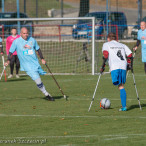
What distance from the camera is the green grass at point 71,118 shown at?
8.50 metres

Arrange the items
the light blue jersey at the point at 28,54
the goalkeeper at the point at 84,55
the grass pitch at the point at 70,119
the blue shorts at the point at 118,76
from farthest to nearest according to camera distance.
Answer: the goalkeeper at the point at 84,55 → the light blue jersey at the point at 28,54 → the blue shorts at the point at 118,76 → the grass pitch at the point at 70,119

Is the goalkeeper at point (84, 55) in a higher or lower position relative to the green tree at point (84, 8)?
lower

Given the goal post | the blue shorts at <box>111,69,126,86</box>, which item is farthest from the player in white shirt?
the goal post

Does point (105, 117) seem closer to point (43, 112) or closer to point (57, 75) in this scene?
point (43, 112)

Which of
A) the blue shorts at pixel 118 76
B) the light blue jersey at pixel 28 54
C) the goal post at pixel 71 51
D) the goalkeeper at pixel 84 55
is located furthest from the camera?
the goal post at pixel 71 51

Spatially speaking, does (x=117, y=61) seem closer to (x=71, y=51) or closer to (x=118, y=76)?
(x=118, y=76)

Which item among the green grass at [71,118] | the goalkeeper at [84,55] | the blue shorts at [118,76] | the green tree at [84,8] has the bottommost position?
the green grass at [71,118]

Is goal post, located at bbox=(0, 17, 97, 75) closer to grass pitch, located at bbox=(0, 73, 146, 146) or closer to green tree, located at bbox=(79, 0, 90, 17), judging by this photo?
green tree, located at bbox=(79, 0, 90, 17)

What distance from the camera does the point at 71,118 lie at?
34.5 feet

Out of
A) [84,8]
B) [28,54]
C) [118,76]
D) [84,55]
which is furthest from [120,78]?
[84,8]

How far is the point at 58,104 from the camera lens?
12727mm

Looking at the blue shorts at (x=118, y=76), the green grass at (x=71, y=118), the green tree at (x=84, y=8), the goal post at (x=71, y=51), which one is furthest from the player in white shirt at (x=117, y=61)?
the green tree at (x=84, y=8)

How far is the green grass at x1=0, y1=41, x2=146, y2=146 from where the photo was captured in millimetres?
8500

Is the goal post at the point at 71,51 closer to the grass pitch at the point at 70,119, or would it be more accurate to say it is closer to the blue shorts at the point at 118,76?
the grass pitch at the point at 70,119
